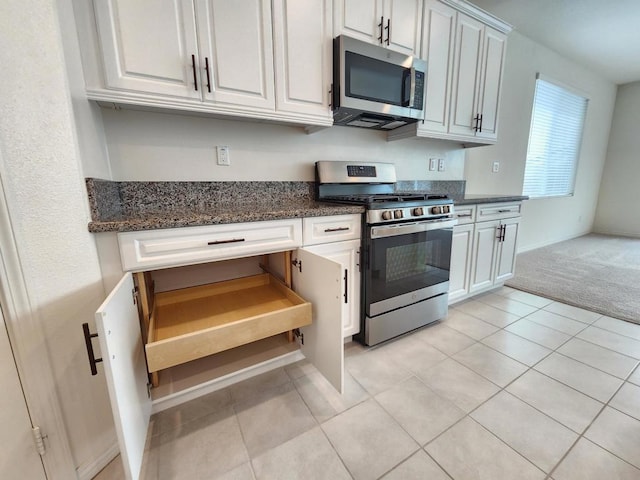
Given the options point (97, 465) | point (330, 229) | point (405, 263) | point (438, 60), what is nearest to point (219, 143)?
point (330, 229)

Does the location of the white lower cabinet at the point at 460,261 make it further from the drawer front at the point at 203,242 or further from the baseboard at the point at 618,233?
the baseboard at the point at 618,233

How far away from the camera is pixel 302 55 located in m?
1.49

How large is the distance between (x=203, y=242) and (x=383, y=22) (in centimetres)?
171

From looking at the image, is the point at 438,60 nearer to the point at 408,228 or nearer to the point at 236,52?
the point at 408,228

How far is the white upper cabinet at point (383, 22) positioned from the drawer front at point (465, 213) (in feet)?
3.70

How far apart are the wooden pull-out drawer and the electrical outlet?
2.39 feet

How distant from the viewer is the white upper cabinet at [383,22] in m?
1.57

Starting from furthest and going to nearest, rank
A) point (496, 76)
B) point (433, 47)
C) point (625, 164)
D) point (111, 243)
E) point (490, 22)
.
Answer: point (625, 164), point (496, 76), point (490, 22), point (433, 47), point (111, 243)

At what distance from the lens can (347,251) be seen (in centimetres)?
160

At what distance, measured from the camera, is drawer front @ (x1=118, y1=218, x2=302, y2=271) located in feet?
3.51

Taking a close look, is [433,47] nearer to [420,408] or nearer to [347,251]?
[347,251]

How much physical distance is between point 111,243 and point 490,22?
9.78 ft

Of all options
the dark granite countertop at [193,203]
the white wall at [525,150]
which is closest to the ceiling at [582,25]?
the white wall at [525,150]

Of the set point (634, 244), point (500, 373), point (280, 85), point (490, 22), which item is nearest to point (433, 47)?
point (490, 22)
